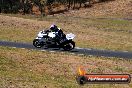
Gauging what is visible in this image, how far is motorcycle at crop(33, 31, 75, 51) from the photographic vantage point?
33.9m

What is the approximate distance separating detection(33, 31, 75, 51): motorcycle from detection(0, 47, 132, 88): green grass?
107 inches

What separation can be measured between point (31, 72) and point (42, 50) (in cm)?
897

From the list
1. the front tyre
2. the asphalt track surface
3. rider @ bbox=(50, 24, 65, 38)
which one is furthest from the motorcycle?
the asphalt track surface

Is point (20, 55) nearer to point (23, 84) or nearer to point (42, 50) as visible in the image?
point (42, 50)

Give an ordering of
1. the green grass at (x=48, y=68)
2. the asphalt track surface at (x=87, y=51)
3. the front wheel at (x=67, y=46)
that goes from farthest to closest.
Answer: the front wheel at (x=67, y=46) → the asphalt track surface at (x=87, y=51) → the green grass at (x=48, y=68)

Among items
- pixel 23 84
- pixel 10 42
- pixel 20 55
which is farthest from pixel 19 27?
pixel 23 84

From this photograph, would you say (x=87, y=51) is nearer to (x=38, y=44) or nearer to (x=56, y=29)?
(x=56, y=29)

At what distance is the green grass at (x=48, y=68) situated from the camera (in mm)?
21406

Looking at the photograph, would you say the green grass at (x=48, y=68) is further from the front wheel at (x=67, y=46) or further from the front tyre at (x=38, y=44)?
the front tyre at (x=38, y=44)

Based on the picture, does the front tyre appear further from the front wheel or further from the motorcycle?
the front wheel

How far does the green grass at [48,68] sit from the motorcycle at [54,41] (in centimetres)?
272

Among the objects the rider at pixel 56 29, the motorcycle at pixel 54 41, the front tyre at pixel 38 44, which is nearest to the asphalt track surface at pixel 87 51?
the front tyre at pixel 38 44

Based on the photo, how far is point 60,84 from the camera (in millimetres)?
21609

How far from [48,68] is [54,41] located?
→ 9.36 m
